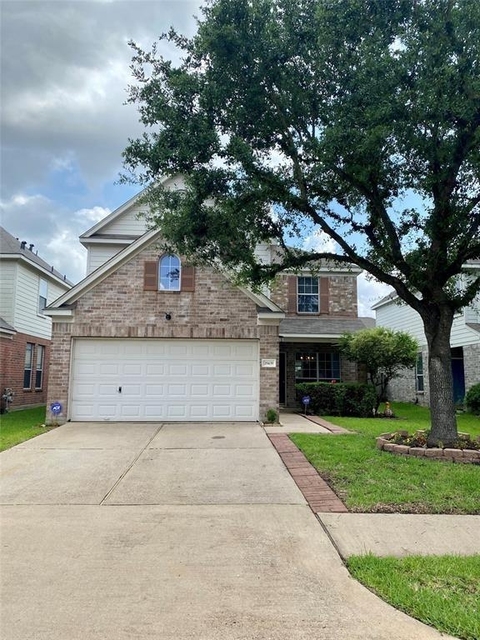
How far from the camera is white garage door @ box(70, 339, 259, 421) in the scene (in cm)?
1294

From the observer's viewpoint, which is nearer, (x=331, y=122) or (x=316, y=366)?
(x=331, y=122)

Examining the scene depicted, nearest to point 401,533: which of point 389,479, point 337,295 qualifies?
point 389,479

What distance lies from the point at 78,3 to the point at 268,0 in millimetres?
4067

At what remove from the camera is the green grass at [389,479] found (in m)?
5.78

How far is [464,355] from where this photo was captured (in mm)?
19203

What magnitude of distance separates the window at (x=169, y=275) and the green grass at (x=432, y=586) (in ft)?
33.4

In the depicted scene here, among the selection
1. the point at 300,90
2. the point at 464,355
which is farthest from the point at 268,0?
the point at 464,355

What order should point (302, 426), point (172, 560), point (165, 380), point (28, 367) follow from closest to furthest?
point (172, 560), point (302, 426), point (165, 380), point (28, 367)

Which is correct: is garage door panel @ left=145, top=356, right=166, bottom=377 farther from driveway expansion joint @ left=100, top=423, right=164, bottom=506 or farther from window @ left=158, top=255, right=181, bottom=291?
driveway expansion joint @ left=100, top=423, right=164, bottom=506

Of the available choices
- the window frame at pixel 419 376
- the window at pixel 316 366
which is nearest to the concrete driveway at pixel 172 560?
the window at pixel 316 366

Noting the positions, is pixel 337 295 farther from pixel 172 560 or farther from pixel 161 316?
pixel 172 560

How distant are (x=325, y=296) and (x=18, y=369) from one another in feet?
41.4

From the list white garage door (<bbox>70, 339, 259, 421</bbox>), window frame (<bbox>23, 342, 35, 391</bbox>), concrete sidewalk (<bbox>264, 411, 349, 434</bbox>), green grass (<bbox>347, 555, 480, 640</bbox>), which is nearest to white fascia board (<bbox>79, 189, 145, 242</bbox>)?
window frame (<bbox>23, 342, 35, 391</bbox>)

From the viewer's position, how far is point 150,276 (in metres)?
13.3
